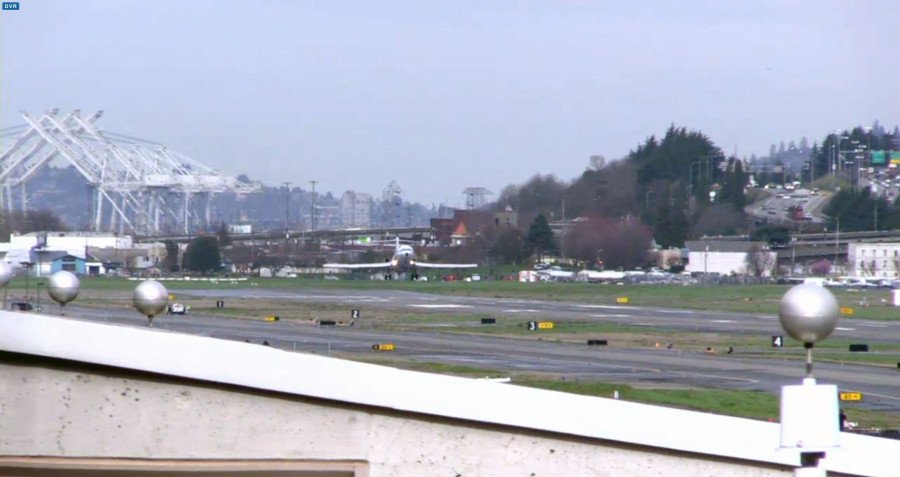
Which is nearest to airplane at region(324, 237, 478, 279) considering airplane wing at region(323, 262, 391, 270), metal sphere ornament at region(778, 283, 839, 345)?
airplane wing at region(323, 262, 391, 270)

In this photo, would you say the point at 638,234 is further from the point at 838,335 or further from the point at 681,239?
the point at 838,335

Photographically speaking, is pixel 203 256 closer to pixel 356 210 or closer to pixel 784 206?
pixel 784 206

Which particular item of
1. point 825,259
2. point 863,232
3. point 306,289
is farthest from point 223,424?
point 863,232

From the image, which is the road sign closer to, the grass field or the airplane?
the grass field

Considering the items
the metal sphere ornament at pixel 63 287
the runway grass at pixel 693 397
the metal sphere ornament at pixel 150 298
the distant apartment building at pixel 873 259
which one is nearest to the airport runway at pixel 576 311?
the runway grass at pixel 693 397

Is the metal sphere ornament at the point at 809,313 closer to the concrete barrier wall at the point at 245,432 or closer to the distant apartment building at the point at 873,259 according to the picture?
the concrete barrier wall at the point at 245,432

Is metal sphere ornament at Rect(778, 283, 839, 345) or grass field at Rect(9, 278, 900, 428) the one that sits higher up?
metal sphere ornament at Rect(778, 283, 839, 345)

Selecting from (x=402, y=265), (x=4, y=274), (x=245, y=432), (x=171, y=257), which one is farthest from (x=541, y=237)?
(x=245, y=432)
